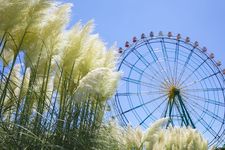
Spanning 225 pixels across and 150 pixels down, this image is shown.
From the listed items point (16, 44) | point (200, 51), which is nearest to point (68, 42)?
point (16, 44)

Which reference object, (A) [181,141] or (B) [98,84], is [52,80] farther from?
(A) [181,141]

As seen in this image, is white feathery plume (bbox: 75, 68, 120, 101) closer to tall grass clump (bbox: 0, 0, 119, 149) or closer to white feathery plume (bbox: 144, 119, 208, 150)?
tall grass clump (bbox: 0, 0, 119, 149)

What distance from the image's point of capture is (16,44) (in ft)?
13.0

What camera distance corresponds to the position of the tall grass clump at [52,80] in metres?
3.84

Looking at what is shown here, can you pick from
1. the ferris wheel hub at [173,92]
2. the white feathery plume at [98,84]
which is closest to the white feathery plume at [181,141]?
the white feathery plume at [98,84]

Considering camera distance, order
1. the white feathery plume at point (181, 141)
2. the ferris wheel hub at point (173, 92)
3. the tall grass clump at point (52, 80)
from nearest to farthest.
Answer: the tall grass clump at point (52, 80)
the white feathery plume at point (181, 141)
the ferris wheel hub at point (173, 92)

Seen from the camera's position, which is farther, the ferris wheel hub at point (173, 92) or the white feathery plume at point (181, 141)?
the ferris wheel hub at point (173, 92)

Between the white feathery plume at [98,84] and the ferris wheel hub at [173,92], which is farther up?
the ferris wheel hub at [173,92]

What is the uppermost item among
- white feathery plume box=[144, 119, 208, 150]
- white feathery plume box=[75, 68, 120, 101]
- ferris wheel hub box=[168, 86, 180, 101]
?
ferris wheel hub box=[168, 86, 180, 101]

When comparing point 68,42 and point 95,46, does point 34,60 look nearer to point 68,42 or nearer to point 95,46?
point 68,42

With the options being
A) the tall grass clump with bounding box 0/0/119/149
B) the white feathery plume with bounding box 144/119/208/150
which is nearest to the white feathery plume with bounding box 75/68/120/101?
the tall grass clump with bounding box 0/0/119/149

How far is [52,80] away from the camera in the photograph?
515cm

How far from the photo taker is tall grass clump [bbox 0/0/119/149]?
384cm

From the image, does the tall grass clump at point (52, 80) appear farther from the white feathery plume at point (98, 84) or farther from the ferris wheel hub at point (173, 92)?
the ferris wheel hub at point (173, 92)
